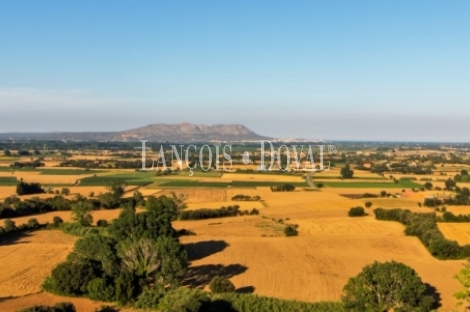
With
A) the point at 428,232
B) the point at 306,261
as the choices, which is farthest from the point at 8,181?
the point at 428,232

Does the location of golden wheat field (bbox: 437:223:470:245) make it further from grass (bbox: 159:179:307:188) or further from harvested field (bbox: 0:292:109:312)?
grass (bbox: 159:179:307:188)

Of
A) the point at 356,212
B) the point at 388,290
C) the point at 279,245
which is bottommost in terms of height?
the point at 279,245

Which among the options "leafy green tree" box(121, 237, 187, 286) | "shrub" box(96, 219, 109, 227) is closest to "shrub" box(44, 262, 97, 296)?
"leafy green tree" box(121, 237, 187, 286)

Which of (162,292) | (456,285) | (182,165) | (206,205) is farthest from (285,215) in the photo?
(182,165)

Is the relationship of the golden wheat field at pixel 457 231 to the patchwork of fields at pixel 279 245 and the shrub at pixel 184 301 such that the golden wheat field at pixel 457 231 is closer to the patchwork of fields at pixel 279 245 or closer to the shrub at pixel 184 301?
the patchwork of fields at pixel 279 245

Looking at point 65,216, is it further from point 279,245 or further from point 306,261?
point 306,261
